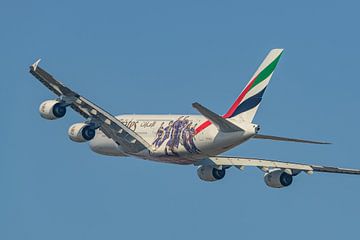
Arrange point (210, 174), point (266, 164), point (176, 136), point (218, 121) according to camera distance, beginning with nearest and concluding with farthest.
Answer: point (218, 121) → point (176, 136) → point (266, 164) → point (210, 174)

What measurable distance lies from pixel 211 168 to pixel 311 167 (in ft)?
24.4

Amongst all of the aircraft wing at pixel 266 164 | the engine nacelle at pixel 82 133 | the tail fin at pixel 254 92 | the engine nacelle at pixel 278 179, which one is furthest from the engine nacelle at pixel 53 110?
the engine nacelle at pixel 278 179

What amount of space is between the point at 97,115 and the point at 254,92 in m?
11.9

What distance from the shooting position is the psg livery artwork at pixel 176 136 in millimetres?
114938

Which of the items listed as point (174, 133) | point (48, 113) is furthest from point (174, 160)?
point (48, 113)

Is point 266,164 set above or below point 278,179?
above

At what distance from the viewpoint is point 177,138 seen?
116 m

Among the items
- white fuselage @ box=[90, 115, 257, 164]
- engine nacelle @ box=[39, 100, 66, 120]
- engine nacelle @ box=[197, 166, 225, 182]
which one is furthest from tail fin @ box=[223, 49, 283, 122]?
engine nacelle @ box=[39, 100, 66, 120]

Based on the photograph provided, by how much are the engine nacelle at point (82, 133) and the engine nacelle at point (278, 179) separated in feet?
43.5

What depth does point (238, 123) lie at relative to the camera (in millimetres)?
112312

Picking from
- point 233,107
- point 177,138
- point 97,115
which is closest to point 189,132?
point 177,138

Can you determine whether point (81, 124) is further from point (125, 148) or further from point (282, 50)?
point (282, 50)

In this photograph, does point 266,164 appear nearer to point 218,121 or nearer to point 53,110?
point 218,121

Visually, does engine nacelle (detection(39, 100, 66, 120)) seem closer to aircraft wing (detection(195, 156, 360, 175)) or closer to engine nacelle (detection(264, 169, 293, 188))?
aircraft wing (detection(195, 156, 360, 175))
